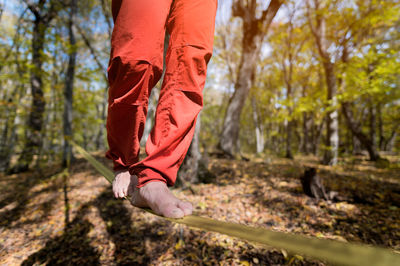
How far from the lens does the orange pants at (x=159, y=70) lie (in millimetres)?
1028

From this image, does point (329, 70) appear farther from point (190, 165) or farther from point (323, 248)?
point (323, 248)

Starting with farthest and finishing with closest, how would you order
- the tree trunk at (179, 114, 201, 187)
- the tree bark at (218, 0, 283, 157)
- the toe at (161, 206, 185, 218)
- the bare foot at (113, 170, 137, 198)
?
the tree bark at (218, 0, 283, 157)
the tree trunk at (179, 114, 201, 187)
the bare foot at (113, 170, 137, 198)
the toe at (161, 206, 185, 218)

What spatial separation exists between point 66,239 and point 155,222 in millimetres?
1193

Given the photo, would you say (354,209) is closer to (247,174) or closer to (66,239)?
(247,174)

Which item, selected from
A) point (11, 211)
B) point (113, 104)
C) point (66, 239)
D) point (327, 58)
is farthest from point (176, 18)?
point (327, 58)

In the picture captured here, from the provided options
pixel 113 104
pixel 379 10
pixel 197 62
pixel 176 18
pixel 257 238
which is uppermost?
pixel 379 10

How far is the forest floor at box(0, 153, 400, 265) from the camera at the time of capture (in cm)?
202

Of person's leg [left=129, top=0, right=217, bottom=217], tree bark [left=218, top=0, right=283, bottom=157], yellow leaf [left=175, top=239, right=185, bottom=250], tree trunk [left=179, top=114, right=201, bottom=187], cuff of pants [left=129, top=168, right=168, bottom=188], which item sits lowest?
yellow leaf [left=175, top=239, right=185, bottom=250]

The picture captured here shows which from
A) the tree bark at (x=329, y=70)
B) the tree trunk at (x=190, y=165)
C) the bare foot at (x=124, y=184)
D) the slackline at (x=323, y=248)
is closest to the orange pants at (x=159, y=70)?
the bare foot at (x=124, y=184)

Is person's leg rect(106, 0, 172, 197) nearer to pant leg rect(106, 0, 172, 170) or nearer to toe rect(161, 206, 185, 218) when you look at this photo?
pant leg rect(106, 0, 172, 170)

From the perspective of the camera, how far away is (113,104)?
43.8 inches

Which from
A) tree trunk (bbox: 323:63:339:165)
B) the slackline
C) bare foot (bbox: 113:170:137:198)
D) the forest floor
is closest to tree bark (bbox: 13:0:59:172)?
the forest floor

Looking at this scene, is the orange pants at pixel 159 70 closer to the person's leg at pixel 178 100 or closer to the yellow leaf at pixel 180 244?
the person's leg at pixel 178 100

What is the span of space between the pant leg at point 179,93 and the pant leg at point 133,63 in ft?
0.32
